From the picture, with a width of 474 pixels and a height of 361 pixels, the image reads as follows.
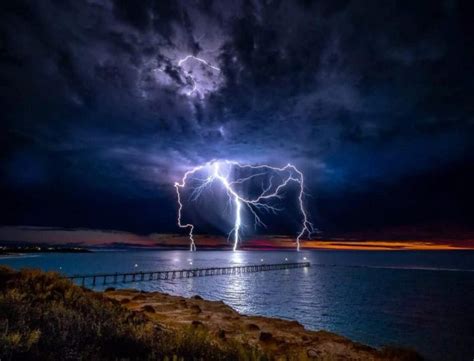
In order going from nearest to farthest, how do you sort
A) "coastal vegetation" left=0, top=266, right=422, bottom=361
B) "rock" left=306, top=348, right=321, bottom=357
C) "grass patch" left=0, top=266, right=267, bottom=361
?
"grass patch" left=0, top=266, right=267, bottom=361 < "coastal vegetation" left=0, top=266, right=422, bottom=361 < "rock" left=306, top=348, right=321, bottom=357

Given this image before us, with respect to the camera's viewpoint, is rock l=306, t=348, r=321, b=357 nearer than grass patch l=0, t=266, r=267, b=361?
No

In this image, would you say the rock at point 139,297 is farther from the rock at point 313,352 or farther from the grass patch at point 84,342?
the grass patch at point 84,342

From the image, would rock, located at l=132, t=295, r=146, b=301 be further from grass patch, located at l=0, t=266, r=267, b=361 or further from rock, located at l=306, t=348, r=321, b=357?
grass patch, located at l=0, t=266, r=267, b=361

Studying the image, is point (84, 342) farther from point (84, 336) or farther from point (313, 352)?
point (313, 352)

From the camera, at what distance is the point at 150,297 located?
75.9ft

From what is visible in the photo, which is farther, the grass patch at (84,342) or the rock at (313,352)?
the rock at (313,352)

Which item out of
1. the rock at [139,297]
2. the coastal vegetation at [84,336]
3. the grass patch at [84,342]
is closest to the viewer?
the grass patch at [84,342]

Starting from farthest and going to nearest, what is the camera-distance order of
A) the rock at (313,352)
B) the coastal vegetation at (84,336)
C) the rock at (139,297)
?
the rock at (139,297) → the rock at (313,352) → the coastal vegetation at (84,336)

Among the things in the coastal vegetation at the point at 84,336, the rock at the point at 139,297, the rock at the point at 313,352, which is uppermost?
the coastal vegetation at the point at 84,336

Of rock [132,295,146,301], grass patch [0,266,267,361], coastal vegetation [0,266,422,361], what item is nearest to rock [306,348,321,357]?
coastal vegetation [0,266,422,361]

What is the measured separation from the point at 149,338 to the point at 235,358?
5.40 ft

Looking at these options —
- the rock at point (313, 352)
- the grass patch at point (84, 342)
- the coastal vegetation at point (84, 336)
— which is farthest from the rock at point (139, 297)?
the grass patch at point (84, 342)

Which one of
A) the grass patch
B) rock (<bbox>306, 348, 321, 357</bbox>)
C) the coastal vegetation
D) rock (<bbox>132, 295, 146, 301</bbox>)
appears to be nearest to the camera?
the grass patch

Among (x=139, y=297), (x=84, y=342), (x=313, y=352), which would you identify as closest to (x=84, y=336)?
(x=84, y=342)
